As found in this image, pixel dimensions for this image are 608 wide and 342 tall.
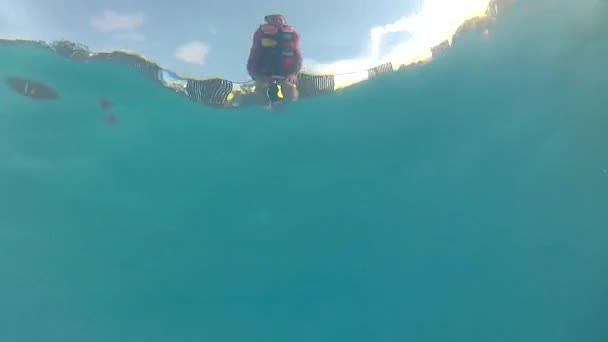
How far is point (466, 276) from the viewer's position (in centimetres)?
1251

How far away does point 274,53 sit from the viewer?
710 centimetres

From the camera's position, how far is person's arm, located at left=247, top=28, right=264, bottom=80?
22.9 feet

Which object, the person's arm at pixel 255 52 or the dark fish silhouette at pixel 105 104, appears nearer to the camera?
the person's arm at pixel 255 52

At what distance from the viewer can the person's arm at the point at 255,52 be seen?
6976 millimetres

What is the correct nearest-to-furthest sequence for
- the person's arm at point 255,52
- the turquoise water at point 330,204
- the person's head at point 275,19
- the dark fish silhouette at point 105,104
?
the person's head at point 275,19 < the person's arm at point 255,52 < the dark fish silhouette at point 105,104 < the turquoise water at point 330,204

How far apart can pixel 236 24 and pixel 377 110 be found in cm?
482

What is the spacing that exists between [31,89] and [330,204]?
921 cm

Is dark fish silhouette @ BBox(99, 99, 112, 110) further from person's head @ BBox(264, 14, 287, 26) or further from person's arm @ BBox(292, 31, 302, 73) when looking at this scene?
person's arm @ BBox(292, 31, 302, 73)

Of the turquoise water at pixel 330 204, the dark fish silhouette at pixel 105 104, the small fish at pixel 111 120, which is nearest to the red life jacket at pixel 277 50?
the turquoise water at pixel 330 204

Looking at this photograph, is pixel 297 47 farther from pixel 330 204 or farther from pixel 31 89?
pixel 31 89

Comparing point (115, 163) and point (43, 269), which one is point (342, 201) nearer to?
point (115, 163)

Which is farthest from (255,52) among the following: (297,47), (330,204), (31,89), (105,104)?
(330,204)

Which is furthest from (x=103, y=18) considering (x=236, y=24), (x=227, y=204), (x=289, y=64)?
(x=227, y=204)

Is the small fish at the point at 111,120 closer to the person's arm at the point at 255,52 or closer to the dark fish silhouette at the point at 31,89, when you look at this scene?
the dark fish silhouette at the point at 31,89
